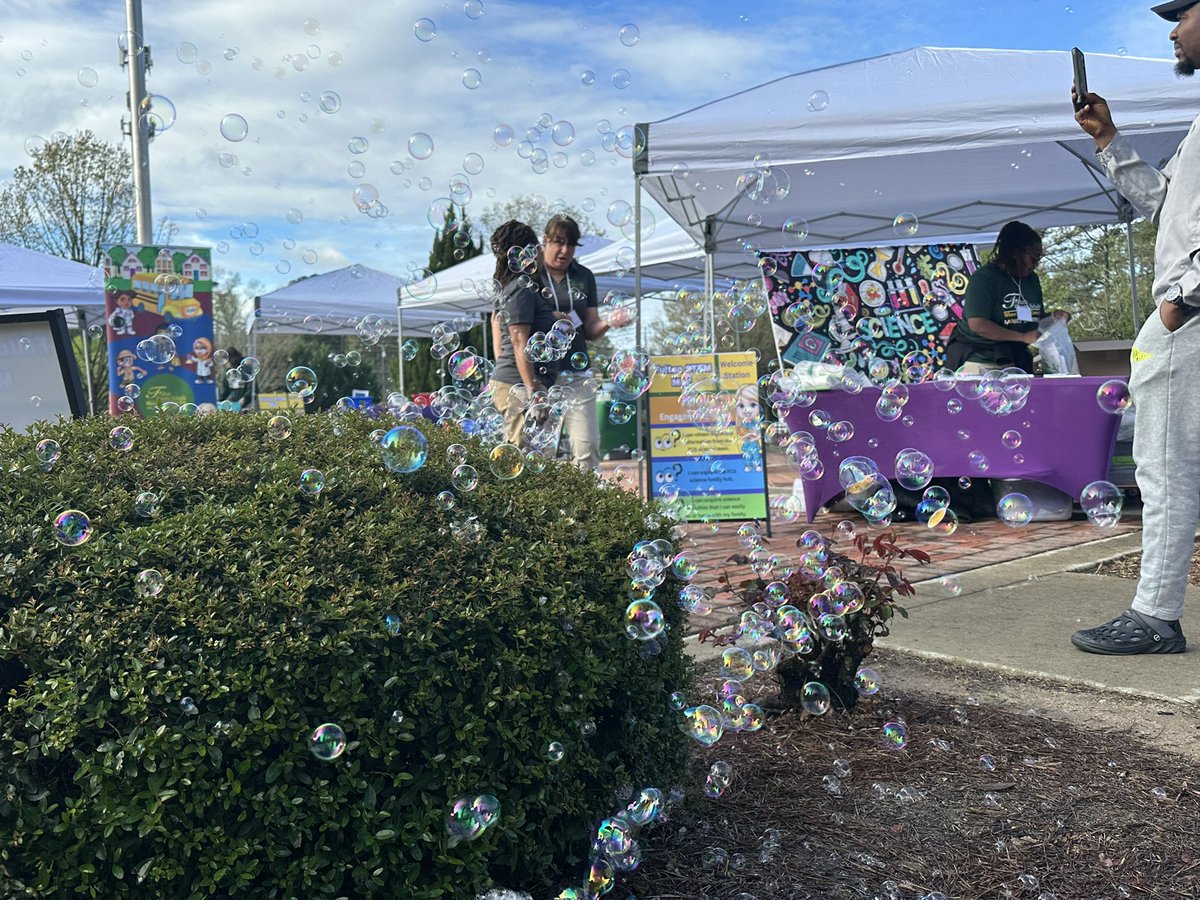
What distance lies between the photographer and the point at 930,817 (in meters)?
2.44

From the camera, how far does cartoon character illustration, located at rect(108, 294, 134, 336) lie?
623 centimetres

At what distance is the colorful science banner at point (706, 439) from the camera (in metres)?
7.43

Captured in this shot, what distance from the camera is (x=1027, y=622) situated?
4301 mm

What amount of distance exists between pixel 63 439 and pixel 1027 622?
375 cm

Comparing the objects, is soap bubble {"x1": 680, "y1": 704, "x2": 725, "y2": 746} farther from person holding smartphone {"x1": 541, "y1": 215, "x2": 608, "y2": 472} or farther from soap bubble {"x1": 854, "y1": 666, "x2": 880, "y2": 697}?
person holding smartphone {"x1": 541, "y1": 215, "x2": 608, "y2": 472}

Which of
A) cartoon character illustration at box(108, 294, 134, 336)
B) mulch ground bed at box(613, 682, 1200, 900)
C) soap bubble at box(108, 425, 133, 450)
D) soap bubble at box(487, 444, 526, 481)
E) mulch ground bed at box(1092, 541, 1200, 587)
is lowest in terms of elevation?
mulch ground bed at box(1092, 541, 1200, 587)

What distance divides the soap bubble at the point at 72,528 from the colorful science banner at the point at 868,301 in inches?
312

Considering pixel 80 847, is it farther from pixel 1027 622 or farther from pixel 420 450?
pixel 1027 622

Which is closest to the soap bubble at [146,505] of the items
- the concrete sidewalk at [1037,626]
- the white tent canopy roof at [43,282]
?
the concrete sidewalk at [1037,626]

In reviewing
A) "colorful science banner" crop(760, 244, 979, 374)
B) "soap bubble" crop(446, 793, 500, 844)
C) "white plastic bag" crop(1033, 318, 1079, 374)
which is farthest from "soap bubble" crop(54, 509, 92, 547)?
"colorful science banner" crop(760, 244, 979, 374)

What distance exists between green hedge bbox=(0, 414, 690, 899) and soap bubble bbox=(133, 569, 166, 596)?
2 centimetres

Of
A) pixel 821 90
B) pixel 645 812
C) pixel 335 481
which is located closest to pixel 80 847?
pixel 335 481

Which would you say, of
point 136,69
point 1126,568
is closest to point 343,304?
point 136,69

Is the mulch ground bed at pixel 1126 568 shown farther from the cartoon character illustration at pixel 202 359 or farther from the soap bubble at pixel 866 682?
the cartoon character illustration at pixel 202 359
